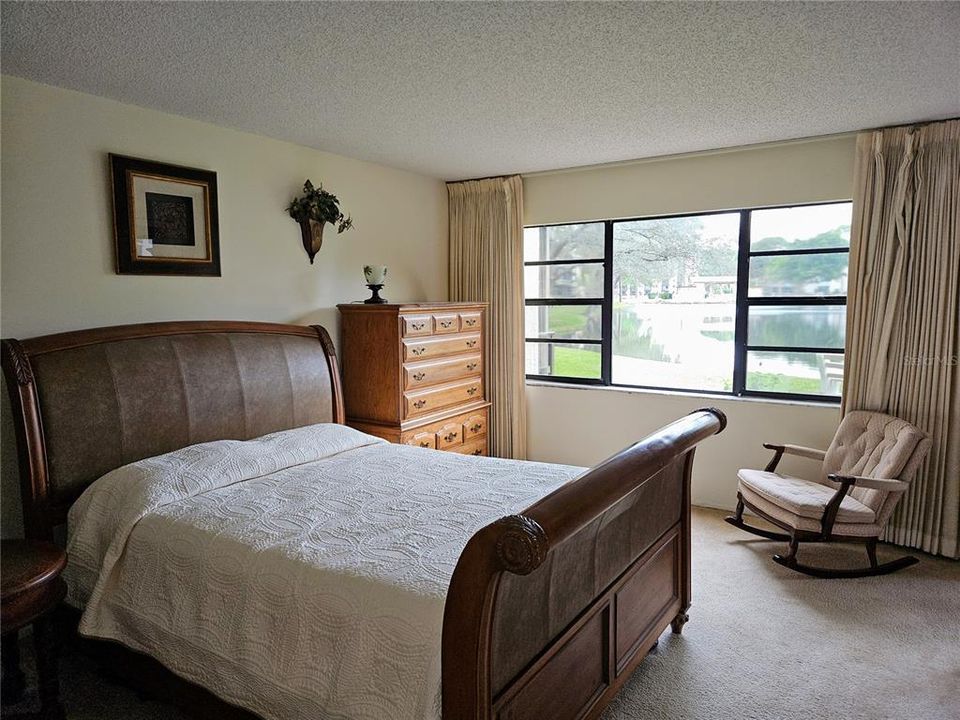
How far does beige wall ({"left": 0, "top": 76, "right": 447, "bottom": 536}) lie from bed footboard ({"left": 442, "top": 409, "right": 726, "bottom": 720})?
7.74 feet

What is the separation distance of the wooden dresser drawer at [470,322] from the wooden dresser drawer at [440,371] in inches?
8.5

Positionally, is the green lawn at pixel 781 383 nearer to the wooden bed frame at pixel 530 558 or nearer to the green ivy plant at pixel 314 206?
the wooden bed frame at pixel 530 558

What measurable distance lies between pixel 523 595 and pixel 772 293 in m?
3.43

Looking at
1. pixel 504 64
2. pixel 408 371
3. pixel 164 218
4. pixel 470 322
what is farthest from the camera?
pixel 470 322

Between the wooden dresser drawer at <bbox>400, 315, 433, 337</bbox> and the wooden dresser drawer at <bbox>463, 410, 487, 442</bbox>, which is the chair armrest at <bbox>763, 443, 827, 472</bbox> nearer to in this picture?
the wooden dresser drawer at <bbox>463, 410, 487, 442</bbox>

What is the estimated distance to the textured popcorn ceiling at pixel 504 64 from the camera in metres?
2.11

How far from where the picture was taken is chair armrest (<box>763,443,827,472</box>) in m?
3.81

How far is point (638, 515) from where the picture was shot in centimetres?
236

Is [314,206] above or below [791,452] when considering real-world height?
above

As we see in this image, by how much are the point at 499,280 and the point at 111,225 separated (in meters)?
2.88

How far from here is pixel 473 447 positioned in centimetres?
478

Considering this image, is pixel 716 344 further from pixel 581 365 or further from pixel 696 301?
pixel 581 365

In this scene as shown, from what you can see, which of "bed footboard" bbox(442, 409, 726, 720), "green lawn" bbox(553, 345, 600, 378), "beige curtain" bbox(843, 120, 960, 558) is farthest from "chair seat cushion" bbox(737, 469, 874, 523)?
"green lawn" bbox(553, 345, 600, 378)

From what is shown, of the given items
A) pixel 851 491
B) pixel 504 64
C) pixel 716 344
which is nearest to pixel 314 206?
pixel 504 64
